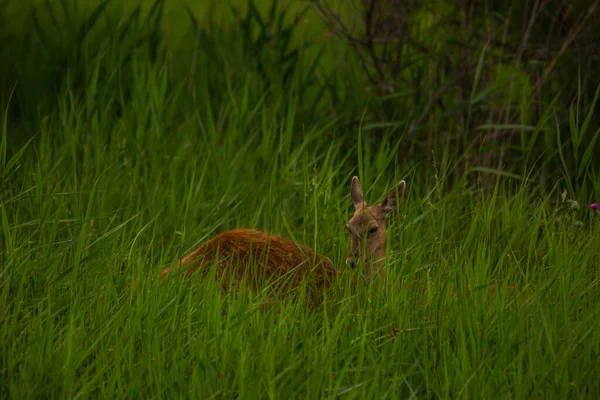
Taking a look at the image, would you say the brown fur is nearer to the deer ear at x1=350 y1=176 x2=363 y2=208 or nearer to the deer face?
the deer face

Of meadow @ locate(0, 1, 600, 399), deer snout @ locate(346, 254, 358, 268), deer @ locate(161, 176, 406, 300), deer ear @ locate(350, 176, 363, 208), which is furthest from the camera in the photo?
deer ear @ locate(350, 176, 363, 208)

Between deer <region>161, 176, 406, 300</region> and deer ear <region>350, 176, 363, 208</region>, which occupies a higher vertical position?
deer <region>161, 176, 406, 300</region>

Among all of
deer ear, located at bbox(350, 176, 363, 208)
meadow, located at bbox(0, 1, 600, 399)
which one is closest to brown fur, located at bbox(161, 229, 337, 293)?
meadow, located at bbox(0, 1, 600, 399)

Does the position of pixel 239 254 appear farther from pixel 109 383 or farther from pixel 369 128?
pixel 369 128

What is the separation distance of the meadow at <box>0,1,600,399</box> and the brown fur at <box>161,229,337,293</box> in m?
0.12

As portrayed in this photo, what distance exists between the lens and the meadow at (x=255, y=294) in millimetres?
3197

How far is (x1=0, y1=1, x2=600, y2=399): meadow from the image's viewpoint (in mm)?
3197

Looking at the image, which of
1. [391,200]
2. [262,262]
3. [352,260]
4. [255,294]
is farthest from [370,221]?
[255,294]

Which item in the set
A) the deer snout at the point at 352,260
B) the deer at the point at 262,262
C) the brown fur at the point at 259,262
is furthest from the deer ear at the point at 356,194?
the brown fur at the point at 259,262

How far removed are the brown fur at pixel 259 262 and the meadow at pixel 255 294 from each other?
0.38ft

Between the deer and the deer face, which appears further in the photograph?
the deer face

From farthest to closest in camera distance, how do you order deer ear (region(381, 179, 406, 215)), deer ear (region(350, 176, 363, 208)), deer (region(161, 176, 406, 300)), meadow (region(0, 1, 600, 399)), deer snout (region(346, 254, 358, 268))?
deer ear (region(350, 176, 363, 208)), deer ear (region(381, 179, 406, 215)), deer snout (region(346, 254, 358, 268)), deer (region(161, 176, 406, 300)), meadow (region(0, 1, 600, 399))

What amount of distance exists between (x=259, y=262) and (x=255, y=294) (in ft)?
0.48

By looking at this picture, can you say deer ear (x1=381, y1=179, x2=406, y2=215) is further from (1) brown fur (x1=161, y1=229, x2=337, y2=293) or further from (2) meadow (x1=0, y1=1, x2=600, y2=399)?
(1) brown fur (x1=161, y1=229, x2=337, y2=293)
